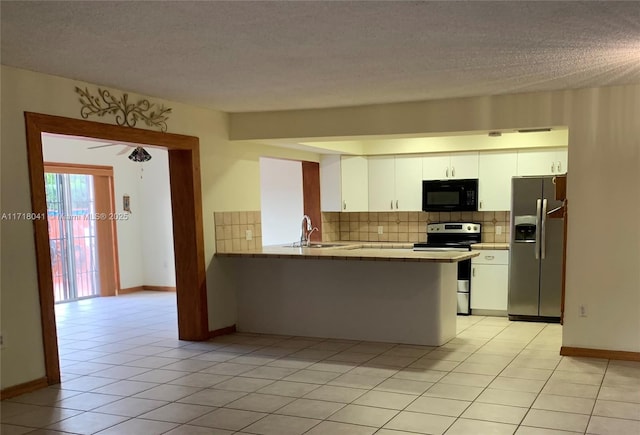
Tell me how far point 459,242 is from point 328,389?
3.61 meters

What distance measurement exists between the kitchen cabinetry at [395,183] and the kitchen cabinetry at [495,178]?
2.56ft

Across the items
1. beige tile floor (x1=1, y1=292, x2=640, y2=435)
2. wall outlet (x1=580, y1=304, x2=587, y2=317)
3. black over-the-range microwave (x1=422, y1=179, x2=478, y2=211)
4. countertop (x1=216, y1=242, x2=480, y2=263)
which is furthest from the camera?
black over-the-range microwave (x1=422, y1=179, x2=478, y2=211)

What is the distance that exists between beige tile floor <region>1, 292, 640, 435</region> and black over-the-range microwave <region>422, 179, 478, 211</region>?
174cm

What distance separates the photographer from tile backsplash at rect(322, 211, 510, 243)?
7027mm

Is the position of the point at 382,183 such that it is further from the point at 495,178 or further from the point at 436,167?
the point at 495,178

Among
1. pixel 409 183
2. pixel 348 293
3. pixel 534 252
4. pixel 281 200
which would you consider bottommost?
pixel 348 293

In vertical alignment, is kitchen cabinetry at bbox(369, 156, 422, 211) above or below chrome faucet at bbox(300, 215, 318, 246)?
above

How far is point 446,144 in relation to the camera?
22.7 feet

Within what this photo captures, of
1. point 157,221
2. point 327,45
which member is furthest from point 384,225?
point 327,45

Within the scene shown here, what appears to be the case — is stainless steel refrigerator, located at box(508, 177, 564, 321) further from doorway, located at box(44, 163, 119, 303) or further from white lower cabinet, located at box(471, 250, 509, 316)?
doorway, located at box(44, 163, 119, 303)

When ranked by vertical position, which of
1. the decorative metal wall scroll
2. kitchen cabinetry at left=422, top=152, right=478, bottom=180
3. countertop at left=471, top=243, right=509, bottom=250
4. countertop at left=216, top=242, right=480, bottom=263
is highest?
the decorative metal wall scroll

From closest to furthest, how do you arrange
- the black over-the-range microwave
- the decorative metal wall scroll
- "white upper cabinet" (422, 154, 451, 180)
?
1. the decorative metal wall scroll
2. the black over-the-range microwave
3. "white upper cabinet" (422, 154, 451, 180)

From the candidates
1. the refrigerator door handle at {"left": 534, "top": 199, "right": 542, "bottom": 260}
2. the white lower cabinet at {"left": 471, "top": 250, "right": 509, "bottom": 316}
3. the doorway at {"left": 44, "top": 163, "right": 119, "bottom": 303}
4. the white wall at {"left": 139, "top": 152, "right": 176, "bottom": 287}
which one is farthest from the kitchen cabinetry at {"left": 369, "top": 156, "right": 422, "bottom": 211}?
the doorway at {"left": 44, "top": 163, "right": 119, "bottom": 303}

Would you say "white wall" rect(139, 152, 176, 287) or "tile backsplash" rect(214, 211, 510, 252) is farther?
"white wall" rect(139, 152, 176, 287)
